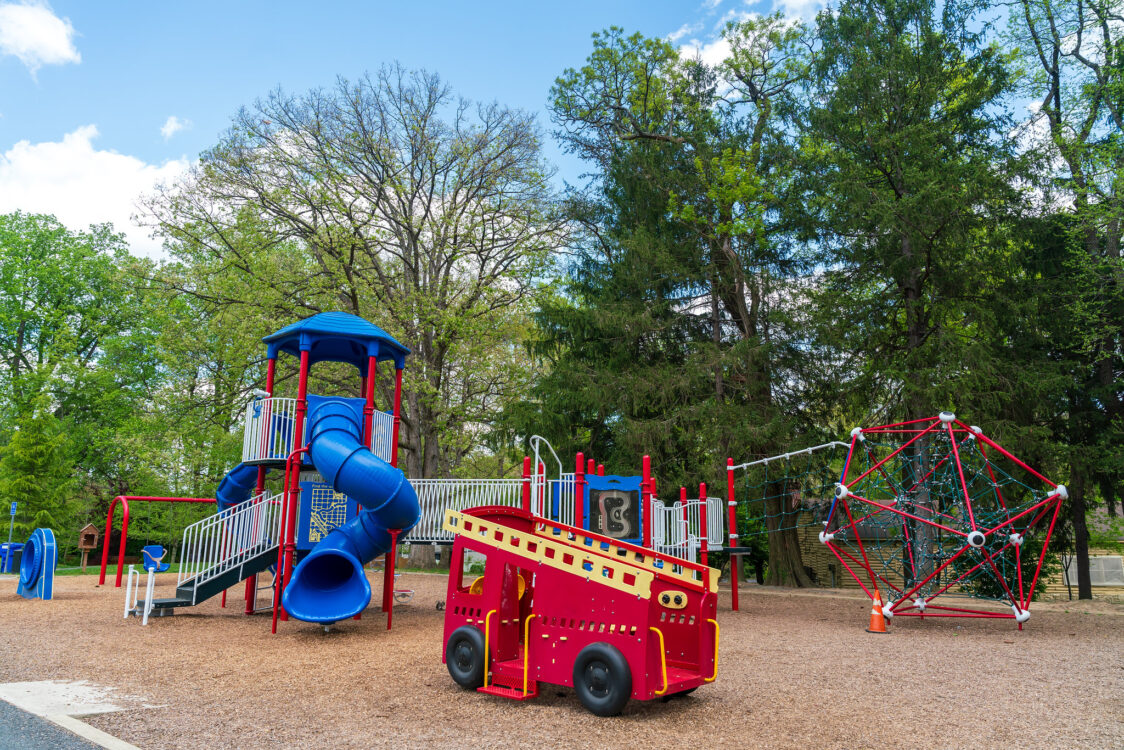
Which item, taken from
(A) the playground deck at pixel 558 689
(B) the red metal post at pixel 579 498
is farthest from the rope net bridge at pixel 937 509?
(B) the red metal post at pixel 579 498

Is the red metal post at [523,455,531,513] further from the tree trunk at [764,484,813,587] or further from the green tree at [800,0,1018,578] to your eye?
the tree trunk at [764,484,813,587]

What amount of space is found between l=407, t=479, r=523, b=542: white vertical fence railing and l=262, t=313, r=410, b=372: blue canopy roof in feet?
8.23

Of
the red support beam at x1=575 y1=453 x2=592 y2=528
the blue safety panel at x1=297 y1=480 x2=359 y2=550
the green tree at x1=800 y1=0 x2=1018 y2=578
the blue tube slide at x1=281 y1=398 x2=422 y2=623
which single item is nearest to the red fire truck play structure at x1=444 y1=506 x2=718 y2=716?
the blue tube slide at x1=281 y1=398 x2=422 y2=623

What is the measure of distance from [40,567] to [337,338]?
812 centimetres

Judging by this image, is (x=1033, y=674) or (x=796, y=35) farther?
(x=796, y=35)

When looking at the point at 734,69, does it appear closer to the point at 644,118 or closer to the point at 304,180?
the point at 644,118

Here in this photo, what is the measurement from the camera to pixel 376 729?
536 centimetres

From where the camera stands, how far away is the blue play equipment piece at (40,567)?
1447 centimetres

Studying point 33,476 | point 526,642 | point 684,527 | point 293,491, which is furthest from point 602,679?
point 33,476

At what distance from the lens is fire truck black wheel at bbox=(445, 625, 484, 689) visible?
6.43 metres

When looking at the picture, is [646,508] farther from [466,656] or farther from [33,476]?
[33,476]

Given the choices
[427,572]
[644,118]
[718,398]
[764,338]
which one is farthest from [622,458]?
[644,118]

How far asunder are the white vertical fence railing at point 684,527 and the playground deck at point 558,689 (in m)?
2.79

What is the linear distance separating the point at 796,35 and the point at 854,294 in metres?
8.68
